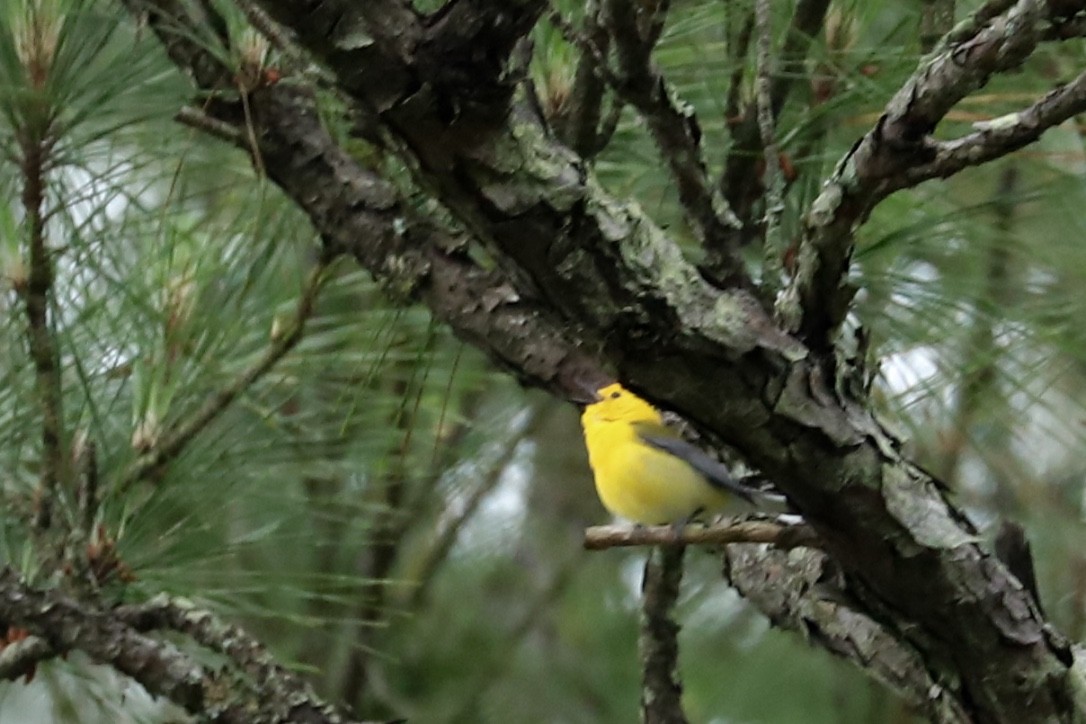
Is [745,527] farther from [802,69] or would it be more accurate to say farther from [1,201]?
[1,201]

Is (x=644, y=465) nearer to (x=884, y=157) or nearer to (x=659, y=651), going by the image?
(x=659, y=651)

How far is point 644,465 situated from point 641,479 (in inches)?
0.5

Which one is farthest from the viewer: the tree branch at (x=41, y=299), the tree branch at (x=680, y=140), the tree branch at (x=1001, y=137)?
the tree branch at (x=41, y=299)

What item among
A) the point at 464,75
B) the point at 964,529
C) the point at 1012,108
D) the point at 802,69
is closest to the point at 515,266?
the point at 464,75

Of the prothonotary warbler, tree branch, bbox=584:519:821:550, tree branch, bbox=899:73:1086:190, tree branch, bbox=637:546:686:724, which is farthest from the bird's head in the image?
tree branch, bbox=899:73:1086:190

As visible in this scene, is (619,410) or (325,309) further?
(325,309)

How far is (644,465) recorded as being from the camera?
0.80m

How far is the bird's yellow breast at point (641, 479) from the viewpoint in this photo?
30.7 inches

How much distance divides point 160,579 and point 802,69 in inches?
17.7

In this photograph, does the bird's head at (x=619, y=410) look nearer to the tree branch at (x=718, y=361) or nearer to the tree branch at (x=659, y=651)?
the tree branch at (x=659, y=651)

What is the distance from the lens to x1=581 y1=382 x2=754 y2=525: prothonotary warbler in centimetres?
77

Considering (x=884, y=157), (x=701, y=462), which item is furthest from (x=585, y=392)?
(x=884, y=157)

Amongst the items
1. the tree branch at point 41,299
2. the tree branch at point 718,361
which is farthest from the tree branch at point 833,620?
the tree branch at point 41,299

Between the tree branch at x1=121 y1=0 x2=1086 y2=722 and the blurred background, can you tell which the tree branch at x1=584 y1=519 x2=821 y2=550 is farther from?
the blurred background
